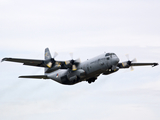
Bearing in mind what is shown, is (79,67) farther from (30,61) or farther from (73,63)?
(30,61)

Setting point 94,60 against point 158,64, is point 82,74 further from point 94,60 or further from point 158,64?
point 158,64

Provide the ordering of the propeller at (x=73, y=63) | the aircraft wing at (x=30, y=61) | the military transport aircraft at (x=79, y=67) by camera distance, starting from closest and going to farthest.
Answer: the aircraft wing at (x=30, y=61)
the military transport aircraft at (x=79, y=67)
the propeller at (x=73, y=63)

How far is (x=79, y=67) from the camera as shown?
4069cm

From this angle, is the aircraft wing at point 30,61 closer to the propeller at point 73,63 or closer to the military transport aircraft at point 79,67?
the military transport aircraft at point 79,67

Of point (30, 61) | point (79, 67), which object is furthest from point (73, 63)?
point (30, 61)

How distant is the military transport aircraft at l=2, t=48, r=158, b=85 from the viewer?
1516 inches

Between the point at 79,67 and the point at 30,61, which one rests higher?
the point at 30,61

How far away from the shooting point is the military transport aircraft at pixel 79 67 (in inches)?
1516

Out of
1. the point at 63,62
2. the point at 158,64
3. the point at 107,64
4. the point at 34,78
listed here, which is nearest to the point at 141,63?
the point at 158,64

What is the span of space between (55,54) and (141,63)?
15.0m

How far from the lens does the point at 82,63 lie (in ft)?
134

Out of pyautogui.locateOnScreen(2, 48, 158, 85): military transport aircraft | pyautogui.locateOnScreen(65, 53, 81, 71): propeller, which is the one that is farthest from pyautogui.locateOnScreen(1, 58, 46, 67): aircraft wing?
pyautogui.locateOnScreen(65, 53, 81, 71): propeller

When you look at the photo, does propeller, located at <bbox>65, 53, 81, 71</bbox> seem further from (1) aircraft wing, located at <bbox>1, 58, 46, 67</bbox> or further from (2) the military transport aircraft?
(1) aircraft wing, located at <bbox>1, 58, 46, 67</bbox>

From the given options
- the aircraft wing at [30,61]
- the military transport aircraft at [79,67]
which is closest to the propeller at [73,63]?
the military transport aircraft at [79,67]
